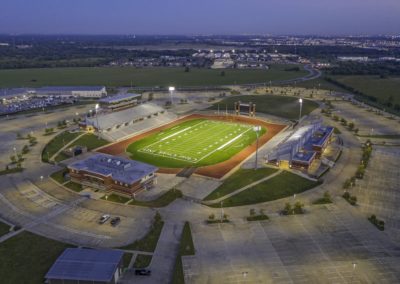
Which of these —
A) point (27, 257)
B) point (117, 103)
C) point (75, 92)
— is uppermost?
point (117, 103)

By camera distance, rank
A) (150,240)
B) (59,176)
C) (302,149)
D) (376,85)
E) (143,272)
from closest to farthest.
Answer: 1. (143,272)
2. (150,240)
3. (59,176)
4. (302,149)
5. (376,85)

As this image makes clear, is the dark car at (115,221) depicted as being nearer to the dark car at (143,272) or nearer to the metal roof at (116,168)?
the metal roof at (116,168)

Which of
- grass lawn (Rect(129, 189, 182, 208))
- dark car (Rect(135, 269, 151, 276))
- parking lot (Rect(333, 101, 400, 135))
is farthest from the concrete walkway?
parking lot (Rect(333, 101, 400, 135))

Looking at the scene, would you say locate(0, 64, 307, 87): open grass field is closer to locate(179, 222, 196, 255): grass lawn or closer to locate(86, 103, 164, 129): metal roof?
locate(86, 103, 164, 129): metal roof

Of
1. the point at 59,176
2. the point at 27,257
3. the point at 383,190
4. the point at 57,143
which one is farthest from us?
the point at 57,143

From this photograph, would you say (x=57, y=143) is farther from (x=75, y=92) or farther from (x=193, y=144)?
Answer: (x=75, y=92)

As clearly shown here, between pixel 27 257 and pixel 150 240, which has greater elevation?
pixel 150 240

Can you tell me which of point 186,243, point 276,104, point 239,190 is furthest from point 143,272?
point 276,104
